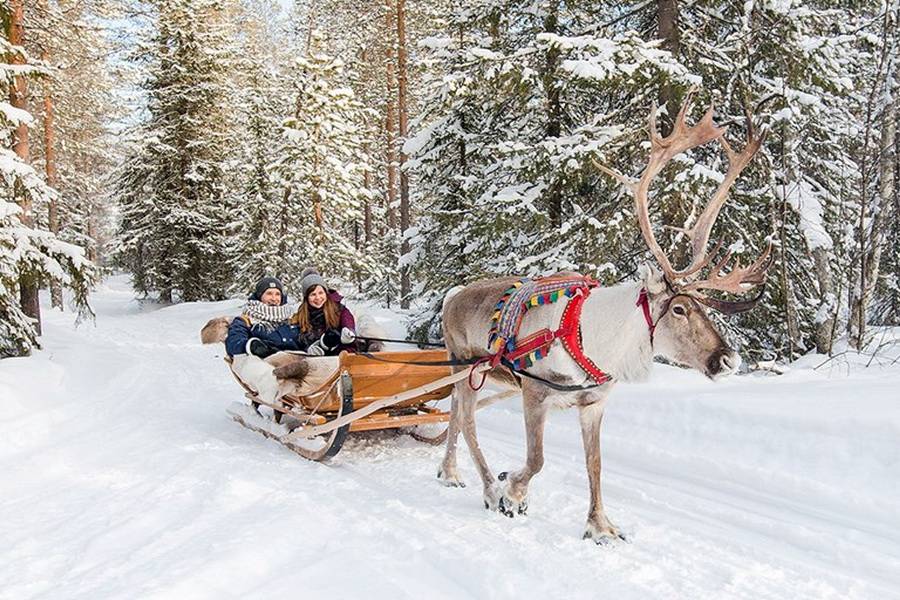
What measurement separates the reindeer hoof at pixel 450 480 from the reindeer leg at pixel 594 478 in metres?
1.28

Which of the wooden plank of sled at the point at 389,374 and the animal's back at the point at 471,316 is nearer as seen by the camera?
the animal's back at the point at 471,316

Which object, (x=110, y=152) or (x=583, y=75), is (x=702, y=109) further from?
(x=110, y=152)

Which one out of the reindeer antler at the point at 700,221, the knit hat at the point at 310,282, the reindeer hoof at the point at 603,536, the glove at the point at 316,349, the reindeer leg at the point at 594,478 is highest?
the reindeer antler at the point at 700,221

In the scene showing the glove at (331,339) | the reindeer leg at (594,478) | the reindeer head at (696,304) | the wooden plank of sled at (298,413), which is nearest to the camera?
the reindeer head at (696,304)

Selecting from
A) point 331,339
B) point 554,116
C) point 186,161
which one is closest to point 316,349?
point 331,339

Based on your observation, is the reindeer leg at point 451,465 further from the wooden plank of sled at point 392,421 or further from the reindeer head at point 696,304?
the reindeer head at point 696,304

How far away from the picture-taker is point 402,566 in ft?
11.8

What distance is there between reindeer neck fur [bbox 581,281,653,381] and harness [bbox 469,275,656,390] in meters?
0.05

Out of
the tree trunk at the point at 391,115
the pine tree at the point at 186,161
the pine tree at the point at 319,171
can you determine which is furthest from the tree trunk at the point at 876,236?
the pine tree at the point at 186,161

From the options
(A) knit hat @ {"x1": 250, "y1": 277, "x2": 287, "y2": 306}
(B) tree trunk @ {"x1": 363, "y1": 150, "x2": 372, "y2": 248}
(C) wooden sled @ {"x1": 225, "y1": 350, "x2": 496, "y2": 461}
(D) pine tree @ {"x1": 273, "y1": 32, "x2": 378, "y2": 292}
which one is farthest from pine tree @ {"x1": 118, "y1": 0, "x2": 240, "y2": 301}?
(C) wooden sled @ {"x1": 225, "y1": 350, "x2": 496, "y2": 461}

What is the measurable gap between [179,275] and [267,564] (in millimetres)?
23367

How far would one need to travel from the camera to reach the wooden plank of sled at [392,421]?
18.4ft

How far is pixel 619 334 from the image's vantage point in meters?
4.06

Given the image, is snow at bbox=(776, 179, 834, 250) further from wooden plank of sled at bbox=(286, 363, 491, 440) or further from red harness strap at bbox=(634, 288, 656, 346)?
wooden plank of sled at bbox=(286, 363, 491, 440)
